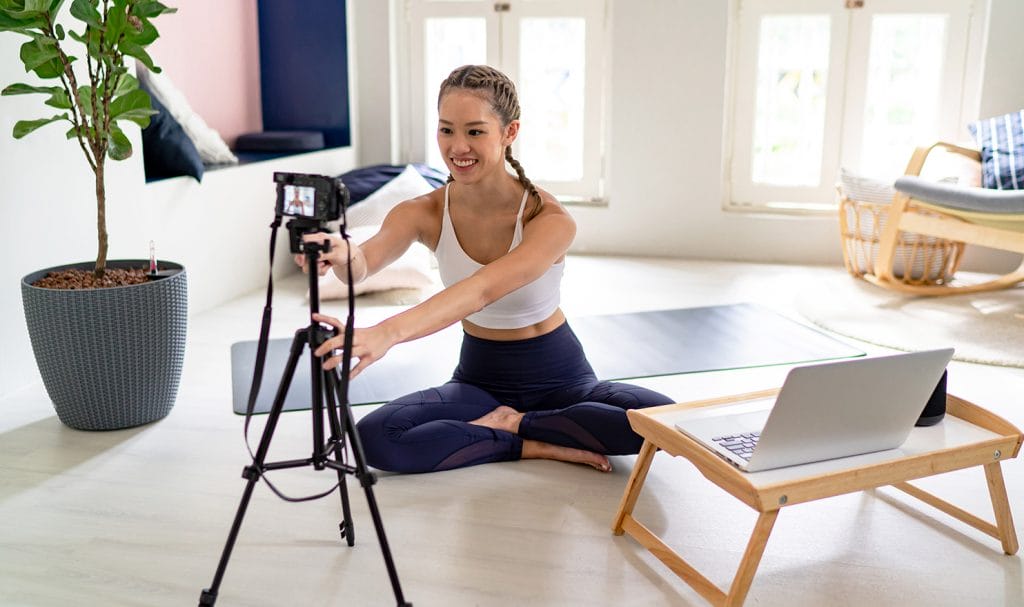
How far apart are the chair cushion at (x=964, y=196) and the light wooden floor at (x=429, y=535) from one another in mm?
1142

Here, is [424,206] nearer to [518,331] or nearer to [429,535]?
[518,331]

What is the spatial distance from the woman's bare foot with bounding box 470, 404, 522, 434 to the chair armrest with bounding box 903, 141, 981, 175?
2.62 metres

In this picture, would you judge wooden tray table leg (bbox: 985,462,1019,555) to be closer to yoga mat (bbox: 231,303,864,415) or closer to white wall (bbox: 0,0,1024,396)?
yoga mat (bbox: 231,303,864,415)

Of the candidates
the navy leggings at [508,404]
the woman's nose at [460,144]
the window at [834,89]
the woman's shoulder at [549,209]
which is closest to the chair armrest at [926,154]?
the window at [834,89]

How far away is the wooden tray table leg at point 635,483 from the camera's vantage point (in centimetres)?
211

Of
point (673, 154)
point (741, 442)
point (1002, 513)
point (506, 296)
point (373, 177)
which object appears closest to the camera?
point (741, 442)

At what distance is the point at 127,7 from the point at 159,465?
1329 millimetres

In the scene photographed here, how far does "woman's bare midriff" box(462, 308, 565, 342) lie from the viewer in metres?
2.53

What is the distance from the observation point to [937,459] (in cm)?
191

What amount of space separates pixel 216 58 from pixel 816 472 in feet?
13.9

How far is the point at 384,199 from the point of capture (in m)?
4.66

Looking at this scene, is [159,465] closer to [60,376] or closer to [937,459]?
[60,376]

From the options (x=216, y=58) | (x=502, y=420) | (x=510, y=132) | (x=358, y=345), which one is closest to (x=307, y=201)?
(x=358, y=345)

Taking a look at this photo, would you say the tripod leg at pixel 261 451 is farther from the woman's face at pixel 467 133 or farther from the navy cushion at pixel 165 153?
the navy cushion at pixel 165 153
